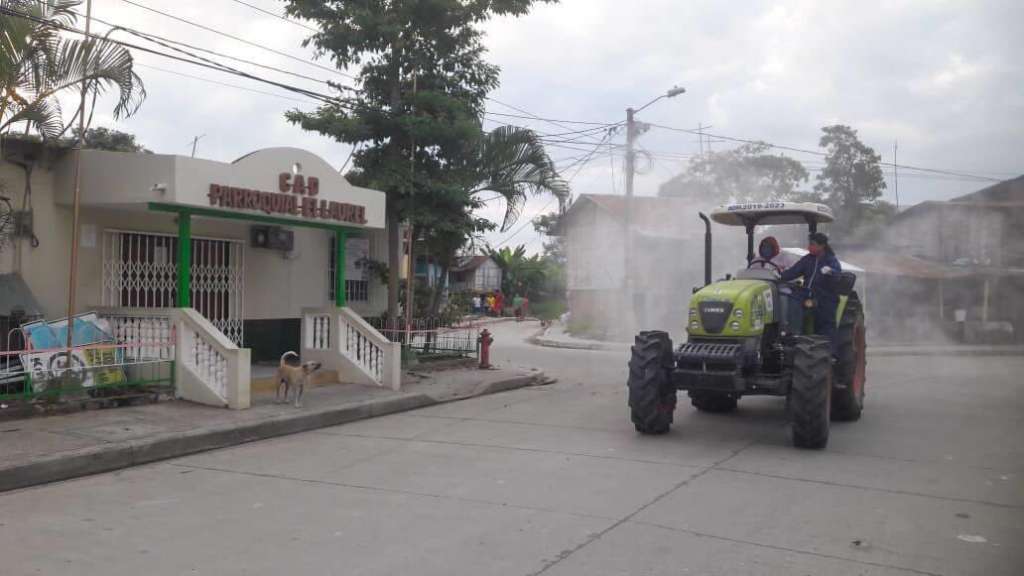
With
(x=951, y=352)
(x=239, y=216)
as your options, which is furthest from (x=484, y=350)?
(x=951, y=352)

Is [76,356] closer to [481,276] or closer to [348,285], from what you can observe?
[348,285]

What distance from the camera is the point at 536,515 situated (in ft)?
21.3

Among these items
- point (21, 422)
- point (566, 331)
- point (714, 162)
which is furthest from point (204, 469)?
point (714, 162)

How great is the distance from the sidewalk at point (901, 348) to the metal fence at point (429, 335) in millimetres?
8281

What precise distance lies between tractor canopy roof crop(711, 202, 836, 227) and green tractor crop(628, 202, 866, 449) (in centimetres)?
2

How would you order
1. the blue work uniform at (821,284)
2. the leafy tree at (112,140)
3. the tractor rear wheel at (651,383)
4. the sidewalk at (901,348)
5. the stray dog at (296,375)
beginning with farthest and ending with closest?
the sidewalk at (901,348) < the leafy tree at (112,140) < the stray dog at (296,375) < the blue work uniform at (821,284) < the tractor rear wheel at (651,383)

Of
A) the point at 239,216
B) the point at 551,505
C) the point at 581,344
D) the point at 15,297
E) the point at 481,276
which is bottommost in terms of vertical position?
the point at 551,505

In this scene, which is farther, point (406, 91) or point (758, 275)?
point (406, 91)

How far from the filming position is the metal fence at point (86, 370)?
32.3 ft

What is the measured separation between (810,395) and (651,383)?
1675 millimetres

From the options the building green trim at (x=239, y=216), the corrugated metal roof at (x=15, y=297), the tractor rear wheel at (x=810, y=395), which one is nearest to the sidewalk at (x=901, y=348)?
the building green trim at (x=239, y=216)

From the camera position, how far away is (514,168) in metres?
16.1

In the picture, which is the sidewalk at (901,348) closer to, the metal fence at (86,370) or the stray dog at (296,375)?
the stray dog at (296,375)

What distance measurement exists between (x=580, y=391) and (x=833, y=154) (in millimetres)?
22562
